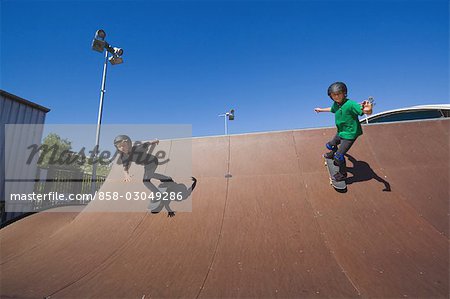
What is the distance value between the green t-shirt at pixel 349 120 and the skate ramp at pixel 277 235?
1033 mm

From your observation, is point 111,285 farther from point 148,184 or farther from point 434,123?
point 434,123

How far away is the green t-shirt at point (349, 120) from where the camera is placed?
3.99 metres

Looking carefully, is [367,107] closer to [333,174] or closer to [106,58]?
[333,174]

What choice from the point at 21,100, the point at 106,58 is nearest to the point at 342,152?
the point at 106,58

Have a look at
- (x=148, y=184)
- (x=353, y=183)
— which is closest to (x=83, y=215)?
(x=148, y=184)

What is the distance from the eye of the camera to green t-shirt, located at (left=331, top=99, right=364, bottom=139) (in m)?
3.99

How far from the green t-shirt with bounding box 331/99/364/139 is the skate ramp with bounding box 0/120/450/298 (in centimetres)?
103

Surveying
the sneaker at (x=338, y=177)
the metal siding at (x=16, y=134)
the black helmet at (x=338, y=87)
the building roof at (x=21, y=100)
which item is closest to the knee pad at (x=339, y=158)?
the sneaker at (x=338, y=177)

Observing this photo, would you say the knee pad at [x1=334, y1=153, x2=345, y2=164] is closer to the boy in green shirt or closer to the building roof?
the boy in green shirt

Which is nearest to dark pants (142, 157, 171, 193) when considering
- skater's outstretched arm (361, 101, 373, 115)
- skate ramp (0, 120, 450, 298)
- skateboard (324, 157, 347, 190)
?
skate ramp (0, 120, 450, 298)

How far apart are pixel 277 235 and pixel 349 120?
2.47m

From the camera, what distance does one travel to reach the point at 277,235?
11.6 ft

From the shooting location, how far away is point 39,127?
8805 millimetres

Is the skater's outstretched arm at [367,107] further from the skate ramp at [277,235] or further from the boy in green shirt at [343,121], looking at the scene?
the skate ramp at [277,235]
